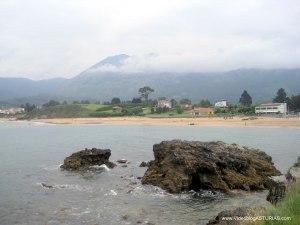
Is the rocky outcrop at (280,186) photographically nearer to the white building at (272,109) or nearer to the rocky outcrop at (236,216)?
the rocky outcrop at (236,216)

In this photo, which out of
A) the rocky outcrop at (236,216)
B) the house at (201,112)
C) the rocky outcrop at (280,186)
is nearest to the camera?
the rocky outcrop at (236,216)

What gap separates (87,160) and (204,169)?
18.3 m

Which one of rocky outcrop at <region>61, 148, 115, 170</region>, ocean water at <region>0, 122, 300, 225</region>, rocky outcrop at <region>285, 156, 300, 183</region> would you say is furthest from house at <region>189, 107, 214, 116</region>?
rocky outcrop at <region>285, 156, 300, 183</region>

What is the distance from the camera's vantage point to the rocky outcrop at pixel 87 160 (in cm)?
5198

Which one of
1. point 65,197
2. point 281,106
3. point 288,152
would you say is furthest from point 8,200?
point 281,106

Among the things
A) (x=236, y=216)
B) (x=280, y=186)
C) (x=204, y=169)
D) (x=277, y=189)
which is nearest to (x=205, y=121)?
(x=204, y=169)

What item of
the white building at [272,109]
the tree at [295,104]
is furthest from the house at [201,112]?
the tree at [295,104]

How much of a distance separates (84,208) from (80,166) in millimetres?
19688

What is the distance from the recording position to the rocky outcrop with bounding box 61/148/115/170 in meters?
52.0

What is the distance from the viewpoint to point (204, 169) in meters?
39.1

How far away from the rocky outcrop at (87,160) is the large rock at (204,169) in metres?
11.3

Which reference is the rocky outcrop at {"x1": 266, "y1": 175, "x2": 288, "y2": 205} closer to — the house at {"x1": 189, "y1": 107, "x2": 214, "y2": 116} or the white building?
the white building

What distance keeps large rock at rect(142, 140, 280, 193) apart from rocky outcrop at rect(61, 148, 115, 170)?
11323 millimetres

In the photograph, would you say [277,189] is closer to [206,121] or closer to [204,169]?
[204,169]
